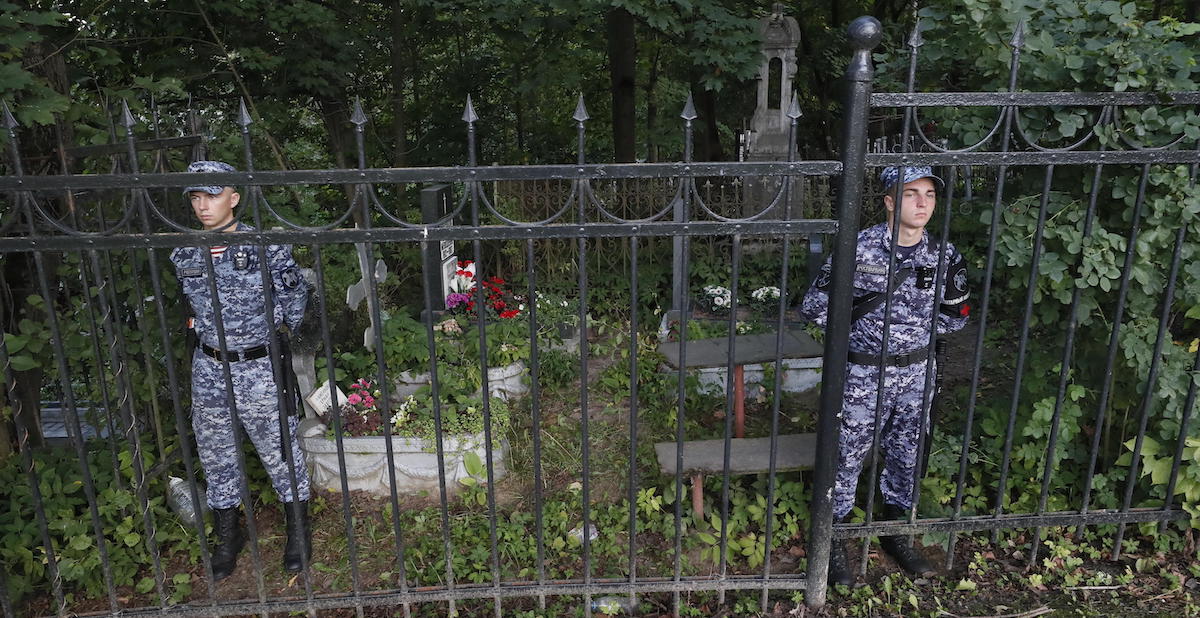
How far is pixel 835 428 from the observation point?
3082 millimetres

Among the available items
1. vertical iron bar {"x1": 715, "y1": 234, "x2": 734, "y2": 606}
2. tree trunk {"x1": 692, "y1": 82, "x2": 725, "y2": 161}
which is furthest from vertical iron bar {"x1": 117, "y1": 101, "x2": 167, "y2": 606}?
tree trunk {"x1": 692, "y1": 82, "x2": 725, "y2": 161}

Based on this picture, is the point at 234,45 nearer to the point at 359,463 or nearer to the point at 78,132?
the point at 78,132

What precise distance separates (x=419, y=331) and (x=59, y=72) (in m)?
2.48

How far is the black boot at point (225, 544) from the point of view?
363 cm

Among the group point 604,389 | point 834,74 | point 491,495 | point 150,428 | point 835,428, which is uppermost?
point 834,74

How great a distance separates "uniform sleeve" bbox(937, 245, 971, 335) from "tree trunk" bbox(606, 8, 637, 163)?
709 cm

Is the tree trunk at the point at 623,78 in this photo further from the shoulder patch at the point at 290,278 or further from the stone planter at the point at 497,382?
the shoulder patch at the point at 290,278

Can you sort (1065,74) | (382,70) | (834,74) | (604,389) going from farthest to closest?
(834,74) → (382,70) → (604,389) → (1065,74)

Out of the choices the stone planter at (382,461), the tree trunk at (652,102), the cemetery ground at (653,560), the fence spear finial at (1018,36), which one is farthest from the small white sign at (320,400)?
the tree trunk at (652,102)

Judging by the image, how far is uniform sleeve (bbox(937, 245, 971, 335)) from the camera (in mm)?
3275

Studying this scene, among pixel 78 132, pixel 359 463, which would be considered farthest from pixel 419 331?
pixel 78 132

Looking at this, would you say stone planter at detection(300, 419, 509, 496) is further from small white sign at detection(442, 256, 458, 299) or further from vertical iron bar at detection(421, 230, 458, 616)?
small white sign at detection(442, 256, 458, 299)

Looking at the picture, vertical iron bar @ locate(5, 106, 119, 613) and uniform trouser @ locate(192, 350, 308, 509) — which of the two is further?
uniform trouser @ locate(192, 350, 308, 509)

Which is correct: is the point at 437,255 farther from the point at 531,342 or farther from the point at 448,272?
the point at 531,342
